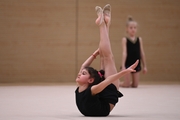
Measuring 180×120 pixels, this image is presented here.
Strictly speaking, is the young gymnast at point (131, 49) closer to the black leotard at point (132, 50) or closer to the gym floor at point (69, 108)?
the black leotard at point (132, 50)

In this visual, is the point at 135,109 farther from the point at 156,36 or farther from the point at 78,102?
the point at 156,36

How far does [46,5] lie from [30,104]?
4.30 metres

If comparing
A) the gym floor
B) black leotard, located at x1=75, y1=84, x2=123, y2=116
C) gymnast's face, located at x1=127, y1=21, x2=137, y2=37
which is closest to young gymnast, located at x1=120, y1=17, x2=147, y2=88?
gymnast's face, located at x1=127, y1=21, x2=137, y2=37

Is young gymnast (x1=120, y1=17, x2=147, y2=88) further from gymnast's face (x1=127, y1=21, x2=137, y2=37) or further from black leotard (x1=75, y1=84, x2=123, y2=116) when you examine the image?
black leotard (x1=75, y1=84, x2=123, y2=116)

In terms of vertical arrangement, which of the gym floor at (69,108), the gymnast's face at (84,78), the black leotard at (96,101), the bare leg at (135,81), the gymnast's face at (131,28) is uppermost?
the gymnast's face at (131,28)

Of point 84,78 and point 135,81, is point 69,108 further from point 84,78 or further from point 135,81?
point 135,81

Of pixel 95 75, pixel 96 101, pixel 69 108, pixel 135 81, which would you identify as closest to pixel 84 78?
pixel 95 75

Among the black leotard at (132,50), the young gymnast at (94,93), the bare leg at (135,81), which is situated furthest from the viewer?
the black leotard at (132,50)

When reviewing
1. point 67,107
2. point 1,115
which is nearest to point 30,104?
point 67,107

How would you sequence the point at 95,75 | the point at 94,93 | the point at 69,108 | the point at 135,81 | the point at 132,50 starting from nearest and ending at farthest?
the point at 94,93 → the point at 95,75 → the point at 69,108 → the point at 135,81 → the point at 132,50

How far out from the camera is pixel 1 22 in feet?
27.6

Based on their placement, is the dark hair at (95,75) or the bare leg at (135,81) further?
the bare leg at (135,81)

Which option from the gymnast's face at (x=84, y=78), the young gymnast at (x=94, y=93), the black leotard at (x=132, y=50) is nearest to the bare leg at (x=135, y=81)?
the black leotard at (x=132, y=50)

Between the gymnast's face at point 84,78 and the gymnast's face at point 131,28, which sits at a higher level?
the gymnast's face at point 131,28
